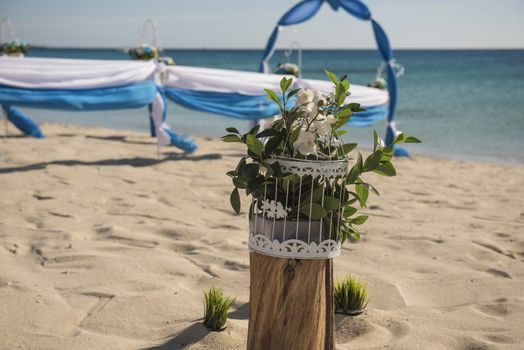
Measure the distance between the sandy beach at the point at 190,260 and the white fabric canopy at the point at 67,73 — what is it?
2.54 ft

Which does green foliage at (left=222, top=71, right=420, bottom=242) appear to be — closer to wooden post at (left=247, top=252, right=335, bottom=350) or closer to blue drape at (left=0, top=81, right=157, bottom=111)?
wooden post at (left=247, top=252, right=335, bottom=350)

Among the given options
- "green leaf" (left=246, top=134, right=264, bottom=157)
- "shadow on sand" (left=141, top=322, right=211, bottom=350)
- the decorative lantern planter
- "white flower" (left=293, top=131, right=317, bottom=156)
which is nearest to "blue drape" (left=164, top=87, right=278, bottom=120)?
"shadow on sand" (left=141, top=322, right=211, bottom=350)

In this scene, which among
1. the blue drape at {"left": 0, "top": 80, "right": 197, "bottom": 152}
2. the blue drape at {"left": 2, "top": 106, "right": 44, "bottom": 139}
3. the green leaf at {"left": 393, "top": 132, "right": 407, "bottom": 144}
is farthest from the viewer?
the blue drape at {"left": 2, "top": 106, "right": 44, "bottom": 139}

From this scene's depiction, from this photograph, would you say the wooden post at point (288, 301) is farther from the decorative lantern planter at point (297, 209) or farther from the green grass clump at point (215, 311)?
the green grass clump at point (215, 311)

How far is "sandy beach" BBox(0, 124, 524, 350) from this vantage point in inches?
106

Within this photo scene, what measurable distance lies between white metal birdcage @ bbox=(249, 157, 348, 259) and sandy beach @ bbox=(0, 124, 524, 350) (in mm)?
658

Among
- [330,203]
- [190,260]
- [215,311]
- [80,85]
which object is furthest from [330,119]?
[80,85]

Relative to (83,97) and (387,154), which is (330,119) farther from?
(83,97)

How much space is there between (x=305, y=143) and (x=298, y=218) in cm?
26

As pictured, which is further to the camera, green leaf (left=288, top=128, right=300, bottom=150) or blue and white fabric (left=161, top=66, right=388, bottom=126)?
blue and white fabric (left=161, top=66, right=388, bottom=126)

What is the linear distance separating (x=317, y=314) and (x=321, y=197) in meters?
0.40

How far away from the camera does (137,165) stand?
6500mm

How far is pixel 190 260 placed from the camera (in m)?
3.58

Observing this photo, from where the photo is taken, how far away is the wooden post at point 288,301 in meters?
2.10
